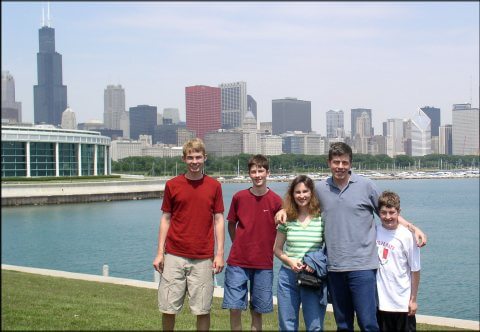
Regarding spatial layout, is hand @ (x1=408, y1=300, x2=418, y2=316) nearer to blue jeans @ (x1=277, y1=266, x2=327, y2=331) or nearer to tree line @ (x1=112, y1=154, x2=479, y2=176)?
blue jeans @ (x1=277, y1=266, x2=327, y2=331)

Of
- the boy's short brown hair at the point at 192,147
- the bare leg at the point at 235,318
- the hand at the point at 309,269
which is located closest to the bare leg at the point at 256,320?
the bare leg at the point at 235,318

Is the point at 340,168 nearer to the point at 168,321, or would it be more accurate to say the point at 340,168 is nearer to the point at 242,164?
the point at 168,321

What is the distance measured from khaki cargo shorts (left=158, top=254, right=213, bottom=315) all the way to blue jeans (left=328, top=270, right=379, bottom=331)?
132 centimetres

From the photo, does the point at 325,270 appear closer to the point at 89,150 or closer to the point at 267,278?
the point at 267,278

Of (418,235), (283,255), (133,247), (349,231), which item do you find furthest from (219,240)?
(133,247)

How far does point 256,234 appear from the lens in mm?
6738

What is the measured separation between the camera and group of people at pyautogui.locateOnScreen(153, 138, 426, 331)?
6.20 meters

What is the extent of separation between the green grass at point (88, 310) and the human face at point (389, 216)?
2400 mm

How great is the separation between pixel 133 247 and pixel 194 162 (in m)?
27.7

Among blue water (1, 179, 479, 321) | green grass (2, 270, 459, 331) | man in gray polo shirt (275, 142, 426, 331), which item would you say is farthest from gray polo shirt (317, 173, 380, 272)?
blue water (1, 179, 479, 321)

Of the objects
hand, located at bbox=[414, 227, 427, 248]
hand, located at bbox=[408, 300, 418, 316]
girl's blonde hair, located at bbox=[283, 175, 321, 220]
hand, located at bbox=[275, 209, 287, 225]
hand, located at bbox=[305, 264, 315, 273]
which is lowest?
hand, located at bbox=[408, 300, 418, 316]

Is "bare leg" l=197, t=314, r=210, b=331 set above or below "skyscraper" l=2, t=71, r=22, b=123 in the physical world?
below

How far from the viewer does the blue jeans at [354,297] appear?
244 inches

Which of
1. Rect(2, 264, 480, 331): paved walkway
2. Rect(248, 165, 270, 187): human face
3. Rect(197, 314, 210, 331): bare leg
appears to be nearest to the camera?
Rect(197, 314, 210, 331): bare leg
